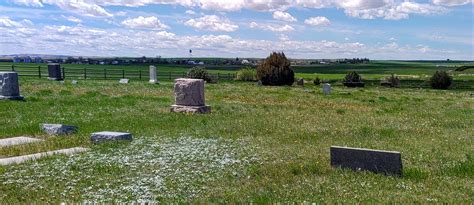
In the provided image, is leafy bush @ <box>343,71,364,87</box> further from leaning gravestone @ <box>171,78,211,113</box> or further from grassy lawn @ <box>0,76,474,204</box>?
leaning gravestone @ <box>171,78,211,113</box>

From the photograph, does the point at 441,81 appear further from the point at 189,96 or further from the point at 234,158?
the point at 234,158

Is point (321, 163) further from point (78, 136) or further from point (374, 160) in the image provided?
point (78, 136)

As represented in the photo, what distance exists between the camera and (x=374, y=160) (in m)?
9.91

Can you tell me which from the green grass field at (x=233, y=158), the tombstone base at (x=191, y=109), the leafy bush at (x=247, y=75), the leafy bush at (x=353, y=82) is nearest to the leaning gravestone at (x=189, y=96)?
the tombstone base at (x=191, y=109)

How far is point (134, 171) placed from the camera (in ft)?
33.3

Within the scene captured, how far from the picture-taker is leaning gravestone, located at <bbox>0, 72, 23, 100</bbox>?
24.5 m

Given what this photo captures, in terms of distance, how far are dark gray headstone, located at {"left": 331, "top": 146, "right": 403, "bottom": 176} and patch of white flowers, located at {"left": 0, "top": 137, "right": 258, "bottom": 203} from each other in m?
1.94

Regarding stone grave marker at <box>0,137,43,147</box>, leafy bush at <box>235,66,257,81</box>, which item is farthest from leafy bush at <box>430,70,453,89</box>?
stone grave marker at <box>0,137,43,147</box>

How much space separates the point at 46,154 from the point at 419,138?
10450mm

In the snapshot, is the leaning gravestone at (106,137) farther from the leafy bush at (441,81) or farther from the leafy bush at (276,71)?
the leafy bush at (441,81)

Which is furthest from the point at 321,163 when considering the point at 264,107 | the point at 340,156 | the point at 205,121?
the point at 264,107

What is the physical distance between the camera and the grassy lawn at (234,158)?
8.43 metres

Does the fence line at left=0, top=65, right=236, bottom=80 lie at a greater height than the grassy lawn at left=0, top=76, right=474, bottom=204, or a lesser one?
lesser

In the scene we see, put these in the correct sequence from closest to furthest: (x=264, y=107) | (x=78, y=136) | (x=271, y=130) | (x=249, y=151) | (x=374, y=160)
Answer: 1. (x=374, y=160)
2. (x=249, y=151)
3. (x=78, y=136)
4. (x=271, y=130)
5. (x=264, y=107)
